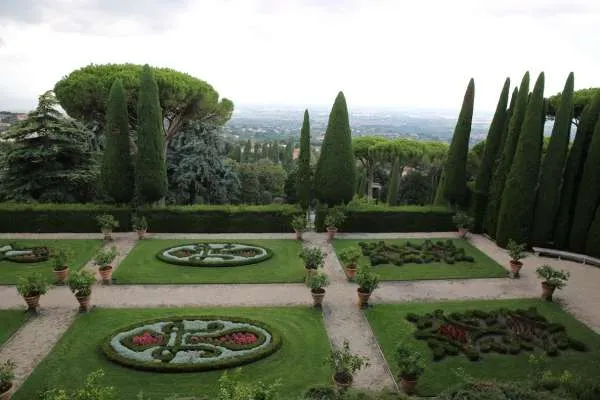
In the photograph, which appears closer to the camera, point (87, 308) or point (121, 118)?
point (87, 308)

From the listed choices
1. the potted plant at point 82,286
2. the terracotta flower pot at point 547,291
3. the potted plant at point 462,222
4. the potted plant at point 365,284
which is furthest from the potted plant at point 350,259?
the potted plant at point 82,286

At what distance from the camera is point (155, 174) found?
2470 cm

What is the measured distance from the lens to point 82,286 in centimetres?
1448

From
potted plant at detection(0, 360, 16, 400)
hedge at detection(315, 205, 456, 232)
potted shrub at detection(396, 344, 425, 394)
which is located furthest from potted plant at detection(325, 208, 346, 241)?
potted plant at detection(0, 360, 16, 400)

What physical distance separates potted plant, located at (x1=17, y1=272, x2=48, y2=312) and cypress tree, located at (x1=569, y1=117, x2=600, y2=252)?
2236 cm

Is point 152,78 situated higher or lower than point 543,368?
higher

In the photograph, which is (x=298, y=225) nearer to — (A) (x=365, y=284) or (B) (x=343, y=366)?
(A) (x=365, y=284)

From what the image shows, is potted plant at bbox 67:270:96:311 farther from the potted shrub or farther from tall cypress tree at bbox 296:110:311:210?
tall cypress tree at bbox 296:110:311:210

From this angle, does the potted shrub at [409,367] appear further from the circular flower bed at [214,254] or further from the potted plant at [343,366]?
the circular flower bed at [214,254]

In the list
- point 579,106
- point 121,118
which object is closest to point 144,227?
point 121,118

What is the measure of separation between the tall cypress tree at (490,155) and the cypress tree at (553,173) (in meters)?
3.33

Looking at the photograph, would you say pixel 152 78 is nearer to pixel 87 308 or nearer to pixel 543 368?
pixel 87 308

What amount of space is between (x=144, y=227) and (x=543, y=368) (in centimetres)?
1836

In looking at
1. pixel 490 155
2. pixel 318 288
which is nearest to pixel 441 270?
pixel 318 288
